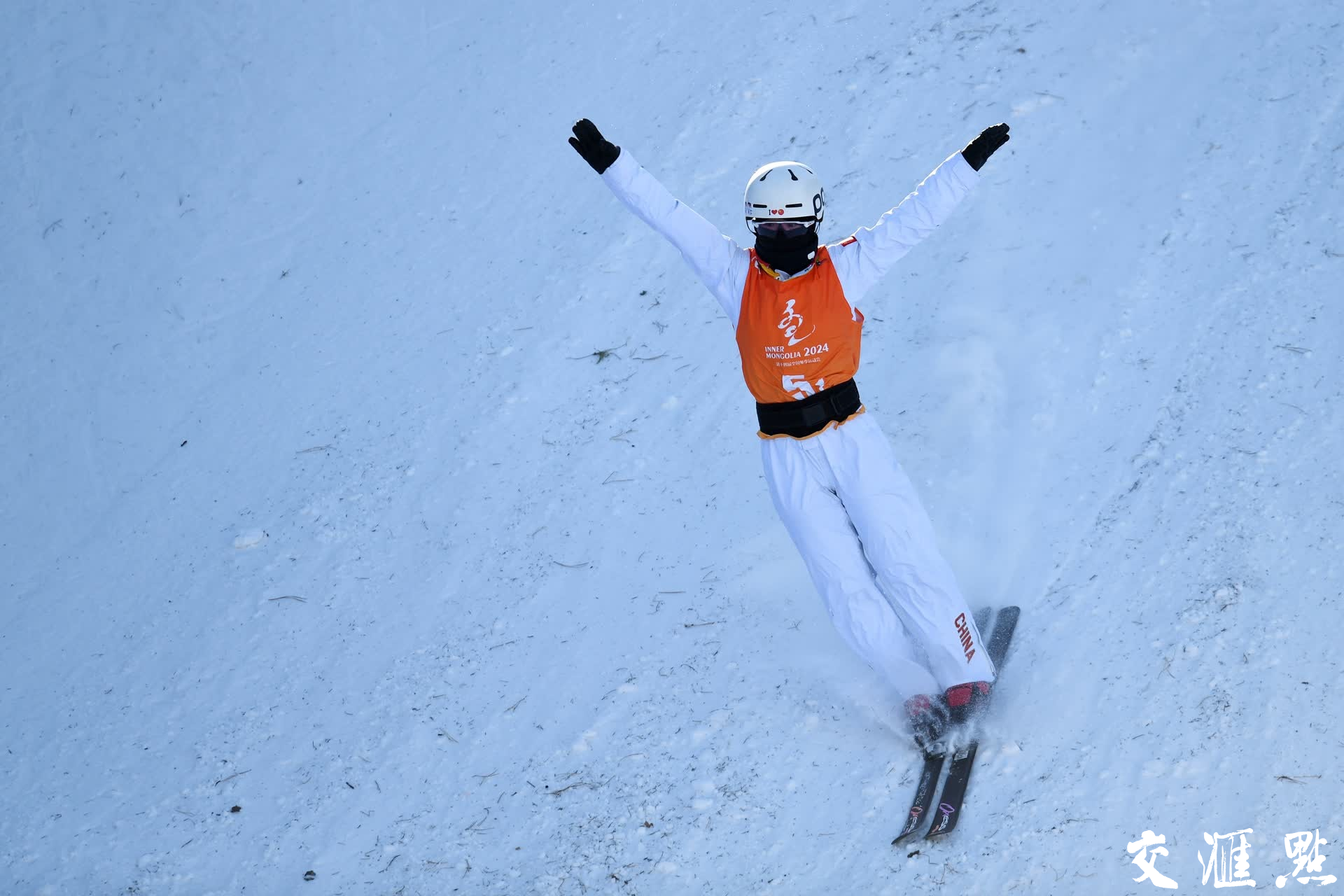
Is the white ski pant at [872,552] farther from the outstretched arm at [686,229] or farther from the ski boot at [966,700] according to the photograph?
the outstretched arm at [686,229]

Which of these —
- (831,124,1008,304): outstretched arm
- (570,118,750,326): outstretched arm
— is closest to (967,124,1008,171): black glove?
(831,124,1008,304): outstretched arm

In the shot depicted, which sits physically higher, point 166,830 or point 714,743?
point 166,830

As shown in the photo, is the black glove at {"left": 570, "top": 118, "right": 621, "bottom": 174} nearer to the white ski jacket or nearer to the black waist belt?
the white ski jacket

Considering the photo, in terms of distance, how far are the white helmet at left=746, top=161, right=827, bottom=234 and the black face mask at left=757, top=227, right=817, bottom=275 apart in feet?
0.20

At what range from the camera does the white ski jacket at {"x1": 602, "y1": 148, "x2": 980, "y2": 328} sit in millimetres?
4449

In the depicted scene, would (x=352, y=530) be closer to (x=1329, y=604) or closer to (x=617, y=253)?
(x=617, y=253)

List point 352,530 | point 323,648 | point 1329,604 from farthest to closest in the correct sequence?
point 352,530, point 323,648, point 1329,604

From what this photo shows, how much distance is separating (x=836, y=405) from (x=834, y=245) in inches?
25.6

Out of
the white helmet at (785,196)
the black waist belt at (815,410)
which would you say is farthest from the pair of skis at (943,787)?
the white helmet at (785,196)

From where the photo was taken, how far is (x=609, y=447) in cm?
693

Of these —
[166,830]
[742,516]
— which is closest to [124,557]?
[166,830]

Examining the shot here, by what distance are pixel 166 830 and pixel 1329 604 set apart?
549 centimetres

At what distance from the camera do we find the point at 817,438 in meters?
4.66

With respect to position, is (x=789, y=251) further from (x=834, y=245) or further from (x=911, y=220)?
(x=911, y=220)
